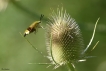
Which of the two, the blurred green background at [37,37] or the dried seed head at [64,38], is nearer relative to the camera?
the dried seed head at [64,38]

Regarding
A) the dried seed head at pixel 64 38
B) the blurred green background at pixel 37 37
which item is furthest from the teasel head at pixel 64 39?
the blurred green background at pixel 37 37

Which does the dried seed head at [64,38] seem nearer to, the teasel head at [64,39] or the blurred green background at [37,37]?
the teasel head at [64,39]

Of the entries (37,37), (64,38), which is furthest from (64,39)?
(37,37)

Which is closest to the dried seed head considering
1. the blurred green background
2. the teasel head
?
the teasel head

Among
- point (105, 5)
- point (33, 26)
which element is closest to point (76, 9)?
point (105, 5)

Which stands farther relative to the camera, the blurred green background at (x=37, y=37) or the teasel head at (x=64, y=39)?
the blurred green background at (x=37, y=37)

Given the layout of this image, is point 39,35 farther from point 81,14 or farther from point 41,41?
point 81,14

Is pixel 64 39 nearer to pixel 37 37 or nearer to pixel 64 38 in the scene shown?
pixel 64 38
